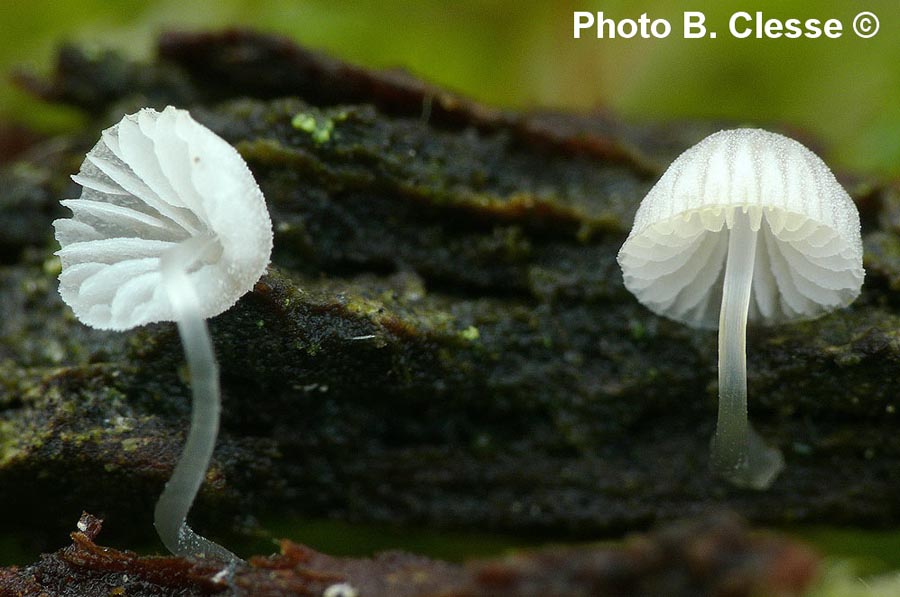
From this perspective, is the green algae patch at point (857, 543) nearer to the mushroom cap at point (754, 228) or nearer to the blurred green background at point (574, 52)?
the mushroom cap at point (754, 228)

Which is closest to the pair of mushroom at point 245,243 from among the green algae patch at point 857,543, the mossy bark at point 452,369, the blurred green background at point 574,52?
the mossy bark at point 452,369

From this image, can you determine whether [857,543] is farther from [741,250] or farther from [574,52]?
[574,52]

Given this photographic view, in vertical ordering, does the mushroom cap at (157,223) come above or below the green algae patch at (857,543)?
above

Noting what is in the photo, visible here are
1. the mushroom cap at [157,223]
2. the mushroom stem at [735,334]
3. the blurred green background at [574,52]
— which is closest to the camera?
the mushroom cap at [157,223]

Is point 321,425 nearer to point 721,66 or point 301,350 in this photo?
point 301,350

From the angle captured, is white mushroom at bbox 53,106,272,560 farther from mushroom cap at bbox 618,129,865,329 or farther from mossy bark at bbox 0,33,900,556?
mushroom cap at bbox 618,129,865,329

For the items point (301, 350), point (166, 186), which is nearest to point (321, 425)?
point (301, 350)

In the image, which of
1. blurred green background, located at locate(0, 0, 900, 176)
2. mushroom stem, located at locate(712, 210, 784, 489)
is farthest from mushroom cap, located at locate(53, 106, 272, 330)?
blurred green background, located at locate(0, 0, 900, 176)

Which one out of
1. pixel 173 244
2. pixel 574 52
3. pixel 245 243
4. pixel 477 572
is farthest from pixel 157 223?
pixel 574 52

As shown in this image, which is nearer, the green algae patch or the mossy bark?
the mossy bark
